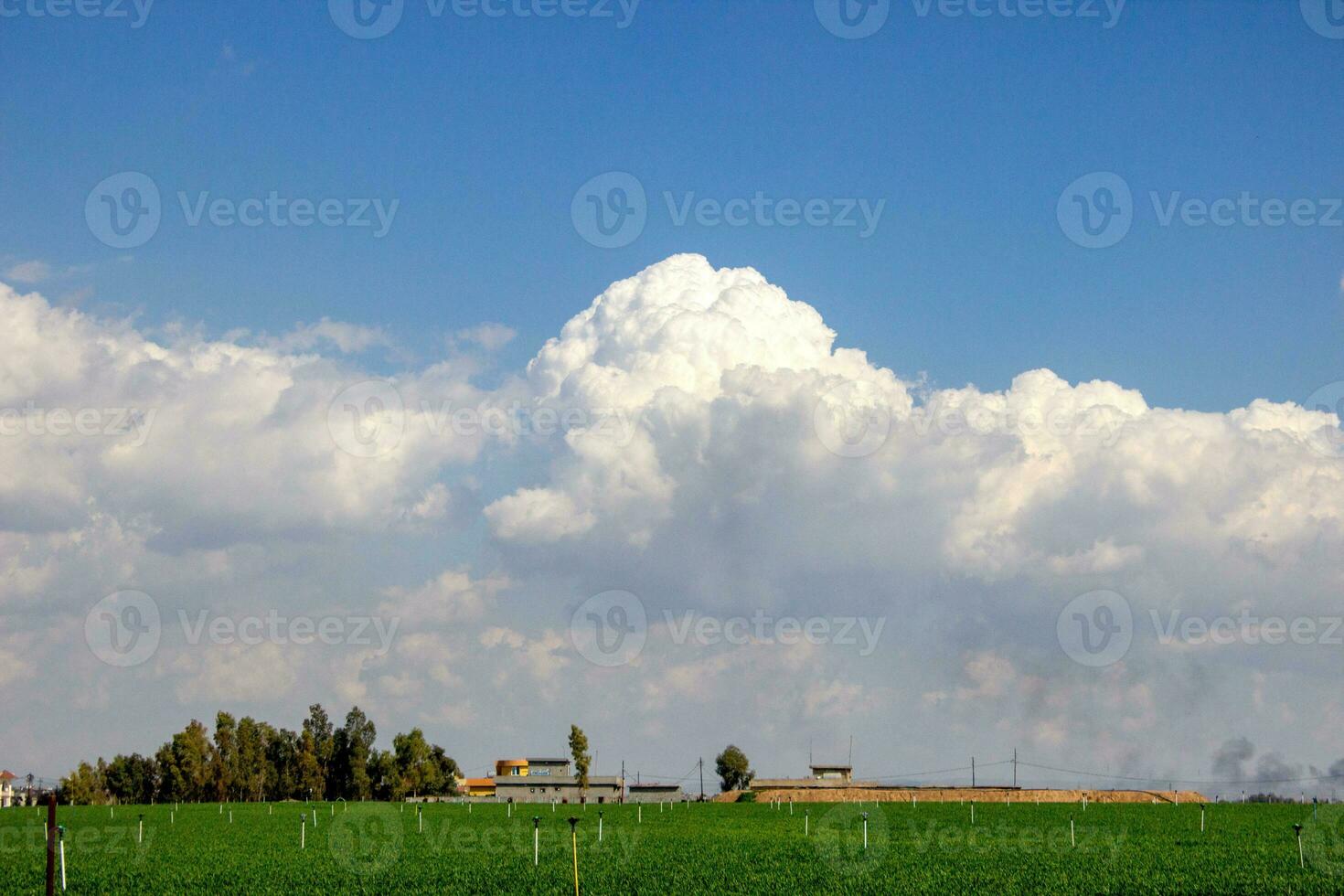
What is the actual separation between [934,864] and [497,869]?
1978cm

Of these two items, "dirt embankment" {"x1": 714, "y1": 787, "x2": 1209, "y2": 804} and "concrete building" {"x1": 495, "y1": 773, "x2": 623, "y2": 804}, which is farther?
"concrete building" {"x1": 495, "y1": 773, "x2": 623, "y2": 804}

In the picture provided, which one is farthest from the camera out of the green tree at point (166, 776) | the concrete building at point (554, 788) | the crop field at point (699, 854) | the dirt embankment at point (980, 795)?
the concrete building at point (554, 788)

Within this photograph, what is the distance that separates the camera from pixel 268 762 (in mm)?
167375

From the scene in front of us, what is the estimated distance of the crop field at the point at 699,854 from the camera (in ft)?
161

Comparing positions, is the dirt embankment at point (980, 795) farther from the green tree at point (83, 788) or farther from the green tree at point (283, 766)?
the green tree at point (83, 788)

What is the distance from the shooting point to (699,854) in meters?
63.3

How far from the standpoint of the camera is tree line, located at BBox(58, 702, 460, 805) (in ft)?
535

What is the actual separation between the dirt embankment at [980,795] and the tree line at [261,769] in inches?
2034

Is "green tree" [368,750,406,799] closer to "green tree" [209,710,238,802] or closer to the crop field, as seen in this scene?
"green tree" [209,710,238,802]

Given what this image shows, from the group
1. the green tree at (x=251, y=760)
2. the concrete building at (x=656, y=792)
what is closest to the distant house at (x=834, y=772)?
the concrete building at (x=656, y=792)

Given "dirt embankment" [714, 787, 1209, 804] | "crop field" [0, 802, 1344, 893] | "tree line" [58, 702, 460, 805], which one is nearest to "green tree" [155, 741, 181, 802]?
"tree line" [58, 702, 460, 805]

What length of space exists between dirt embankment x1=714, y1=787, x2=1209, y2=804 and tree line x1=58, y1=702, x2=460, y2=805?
170 feet

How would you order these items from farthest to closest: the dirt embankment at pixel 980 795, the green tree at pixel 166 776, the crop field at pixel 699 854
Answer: the green tree at pixel 166 776 < the dirt embankment at pixel 980 795 < the crop field at pixel 699 854

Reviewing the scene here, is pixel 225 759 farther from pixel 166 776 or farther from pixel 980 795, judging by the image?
pixel 980 795
